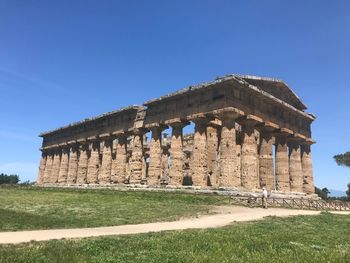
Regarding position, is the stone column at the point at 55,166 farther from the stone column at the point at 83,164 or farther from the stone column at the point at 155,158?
the stone column at the point at 155,158

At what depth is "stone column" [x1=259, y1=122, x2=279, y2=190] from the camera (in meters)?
37.0

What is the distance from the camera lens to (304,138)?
140 feet

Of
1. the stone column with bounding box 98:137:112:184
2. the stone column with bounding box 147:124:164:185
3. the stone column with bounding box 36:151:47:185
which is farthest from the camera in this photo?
the stone column with bounding box 36:151:47:185

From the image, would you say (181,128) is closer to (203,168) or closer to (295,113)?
(203,168)

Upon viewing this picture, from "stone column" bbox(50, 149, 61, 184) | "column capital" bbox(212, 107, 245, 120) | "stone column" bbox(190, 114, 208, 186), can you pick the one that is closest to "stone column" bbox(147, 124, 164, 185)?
"stone column" bbox(190, 114, 208, 186)

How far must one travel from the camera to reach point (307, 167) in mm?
43562

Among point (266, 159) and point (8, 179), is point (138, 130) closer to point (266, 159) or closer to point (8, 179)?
point (266, 159)

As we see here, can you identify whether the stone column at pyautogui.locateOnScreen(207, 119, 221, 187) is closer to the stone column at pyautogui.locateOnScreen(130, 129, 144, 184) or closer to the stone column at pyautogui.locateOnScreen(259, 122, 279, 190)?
the stone column at pyautogui.locateOnScreen(259, 122, 279, 190)

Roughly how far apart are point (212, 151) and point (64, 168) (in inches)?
1225

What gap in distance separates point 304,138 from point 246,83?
14301 millimetres

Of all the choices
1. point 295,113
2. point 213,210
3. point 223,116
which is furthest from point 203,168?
point 295,113

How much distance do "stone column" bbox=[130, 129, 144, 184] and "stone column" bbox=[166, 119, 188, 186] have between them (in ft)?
21.5

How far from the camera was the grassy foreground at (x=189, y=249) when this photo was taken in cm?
850

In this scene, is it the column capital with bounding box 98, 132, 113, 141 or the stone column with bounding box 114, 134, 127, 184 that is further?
the column capital with bounding box 98, 132, 113, 141
